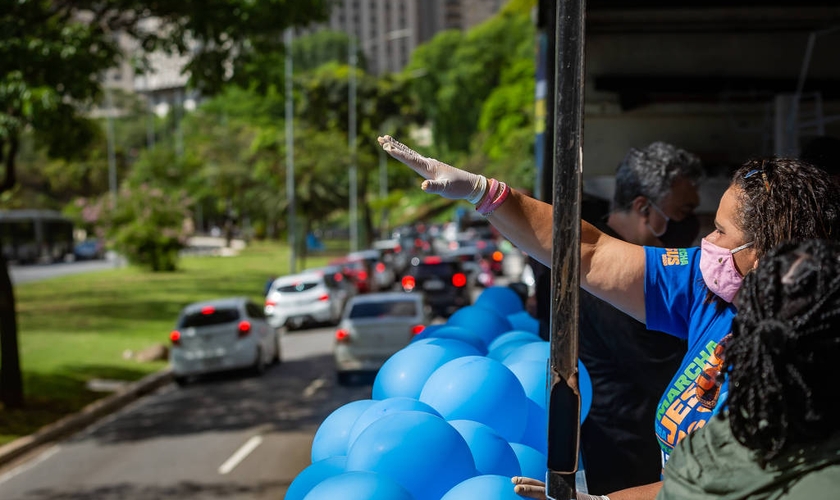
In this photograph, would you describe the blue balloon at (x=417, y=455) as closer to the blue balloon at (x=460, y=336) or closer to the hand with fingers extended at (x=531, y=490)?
the hand with fingers extended at (x=531, y=490)

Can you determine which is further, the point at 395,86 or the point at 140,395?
the point at 395,86

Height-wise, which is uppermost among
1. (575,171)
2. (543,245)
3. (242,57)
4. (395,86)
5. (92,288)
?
(395,86)

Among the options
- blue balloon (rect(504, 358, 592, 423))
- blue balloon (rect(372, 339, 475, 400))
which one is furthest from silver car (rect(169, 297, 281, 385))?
blue balloon (rect(504, 358, 592, 423))

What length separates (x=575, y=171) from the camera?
7.16 ft

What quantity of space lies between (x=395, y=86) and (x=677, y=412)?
59285mm

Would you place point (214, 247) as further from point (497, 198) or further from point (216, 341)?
point (497, 198)

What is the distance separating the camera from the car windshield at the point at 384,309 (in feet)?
50.4

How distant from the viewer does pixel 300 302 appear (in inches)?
944

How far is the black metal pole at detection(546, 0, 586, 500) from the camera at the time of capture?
218 centimetres

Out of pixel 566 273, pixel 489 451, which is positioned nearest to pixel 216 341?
pixel 489 451

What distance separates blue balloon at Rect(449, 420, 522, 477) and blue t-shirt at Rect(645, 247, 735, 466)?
53cm

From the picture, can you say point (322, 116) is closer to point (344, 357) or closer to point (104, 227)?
point (104, 227)

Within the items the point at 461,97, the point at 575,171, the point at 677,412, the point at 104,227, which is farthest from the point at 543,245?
the point at 461,97

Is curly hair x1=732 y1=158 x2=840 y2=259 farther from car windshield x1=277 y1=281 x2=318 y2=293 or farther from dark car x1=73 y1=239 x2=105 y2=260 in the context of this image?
dark car x1=73 y1=239 x2=105 y2=260
